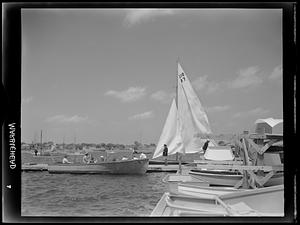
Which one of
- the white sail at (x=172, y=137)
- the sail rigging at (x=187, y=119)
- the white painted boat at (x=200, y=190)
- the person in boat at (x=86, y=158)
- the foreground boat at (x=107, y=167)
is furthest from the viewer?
the foreground boat at (x=107, y=167)

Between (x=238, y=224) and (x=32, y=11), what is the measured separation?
2319mm

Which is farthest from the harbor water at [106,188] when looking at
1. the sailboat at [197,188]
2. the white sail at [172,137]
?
the sailboat at [197,188]

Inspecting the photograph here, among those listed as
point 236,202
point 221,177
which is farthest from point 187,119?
point 236,202

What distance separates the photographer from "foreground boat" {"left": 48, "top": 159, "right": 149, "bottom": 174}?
11.6m

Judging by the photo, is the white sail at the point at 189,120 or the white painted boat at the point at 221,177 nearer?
the white painted boat at the point at 221,177

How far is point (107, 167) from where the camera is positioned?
1170cm

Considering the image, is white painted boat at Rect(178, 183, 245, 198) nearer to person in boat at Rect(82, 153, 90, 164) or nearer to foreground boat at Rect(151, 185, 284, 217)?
foreground boat at Rect(151, 185, 284, 217)

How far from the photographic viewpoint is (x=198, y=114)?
7.09 m

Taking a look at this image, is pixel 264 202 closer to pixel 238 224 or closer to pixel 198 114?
pixel 238 224

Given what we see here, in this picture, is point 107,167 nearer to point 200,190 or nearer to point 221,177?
point 221,177

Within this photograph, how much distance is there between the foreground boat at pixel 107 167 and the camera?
38.2 ft

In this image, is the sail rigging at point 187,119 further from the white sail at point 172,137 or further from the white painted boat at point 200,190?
the white painted boat at point 200,190

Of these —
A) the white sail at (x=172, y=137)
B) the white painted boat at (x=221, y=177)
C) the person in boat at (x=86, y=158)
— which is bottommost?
the person in boat at (x=86, y=158)
